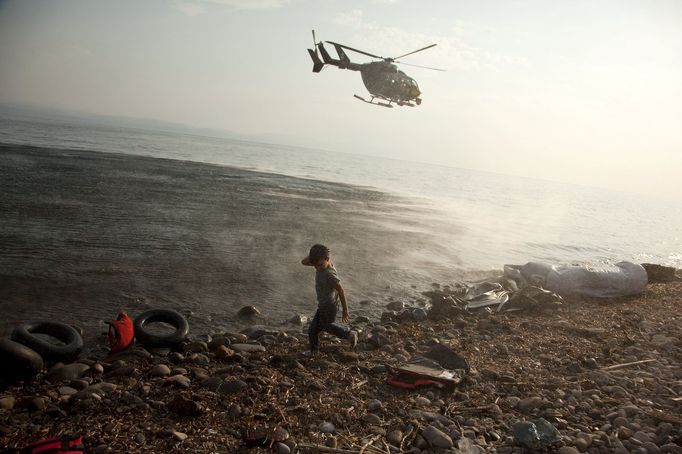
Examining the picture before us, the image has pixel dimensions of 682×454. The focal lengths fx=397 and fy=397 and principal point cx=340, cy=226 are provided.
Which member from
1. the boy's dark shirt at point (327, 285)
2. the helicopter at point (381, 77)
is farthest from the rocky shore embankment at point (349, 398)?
the helicopter at point (381, 77)

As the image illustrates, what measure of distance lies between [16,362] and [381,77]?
790 inches

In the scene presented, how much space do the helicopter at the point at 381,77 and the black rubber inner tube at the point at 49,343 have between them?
1742 cm

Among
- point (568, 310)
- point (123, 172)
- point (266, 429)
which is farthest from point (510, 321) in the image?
point (123, 172)

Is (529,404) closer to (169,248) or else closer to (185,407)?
(185,407)

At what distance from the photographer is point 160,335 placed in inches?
245

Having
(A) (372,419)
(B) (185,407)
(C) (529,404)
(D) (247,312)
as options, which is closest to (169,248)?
(D) (247,312)

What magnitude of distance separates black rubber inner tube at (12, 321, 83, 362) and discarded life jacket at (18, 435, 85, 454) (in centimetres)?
224

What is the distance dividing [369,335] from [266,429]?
11.8 feet

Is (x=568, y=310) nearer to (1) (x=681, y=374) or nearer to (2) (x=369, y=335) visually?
(1) (x=681, y=374)

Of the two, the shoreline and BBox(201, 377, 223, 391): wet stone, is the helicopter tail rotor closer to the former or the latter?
the shoreline

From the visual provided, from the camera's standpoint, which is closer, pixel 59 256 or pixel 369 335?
pixel 369 335

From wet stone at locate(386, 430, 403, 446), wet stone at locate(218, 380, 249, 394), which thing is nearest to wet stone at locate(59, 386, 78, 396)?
wet stone at locate(218, 380, 249, 394)

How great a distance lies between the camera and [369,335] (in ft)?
24.6

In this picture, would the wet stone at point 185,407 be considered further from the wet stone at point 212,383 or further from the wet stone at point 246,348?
the wet stone at point 246,348
